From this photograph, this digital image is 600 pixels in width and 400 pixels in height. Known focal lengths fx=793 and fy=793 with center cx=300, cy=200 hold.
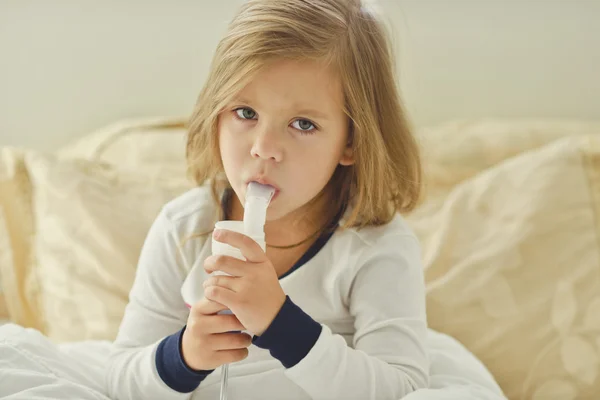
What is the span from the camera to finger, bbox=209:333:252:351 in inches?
30.9

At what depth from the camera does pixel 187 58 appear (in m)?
1.74

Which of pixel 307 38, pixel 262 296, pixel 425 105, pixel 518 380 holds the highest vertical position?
pixel 307 38

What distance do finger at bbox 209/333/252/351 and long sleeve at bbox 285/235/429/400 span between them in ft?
0.20

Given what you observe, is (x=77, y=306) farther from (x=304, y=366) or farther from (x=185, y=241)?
(x=304, y=366)

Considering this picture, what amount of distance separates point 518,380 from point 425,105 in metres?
0.77

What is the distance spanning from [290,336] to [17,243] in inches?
27.7

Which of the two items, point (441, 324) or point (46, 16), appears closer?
point (441, 324)

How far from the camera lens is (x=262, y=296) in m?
0.77

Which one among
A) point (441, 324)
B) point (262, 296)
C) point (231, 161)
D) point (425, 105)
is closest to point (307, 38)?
point (231, 161)

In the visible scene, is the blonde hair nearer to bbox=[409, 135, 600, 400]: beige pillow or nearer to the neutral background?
bbox=[409, 135, 600, 400]: beige pillow

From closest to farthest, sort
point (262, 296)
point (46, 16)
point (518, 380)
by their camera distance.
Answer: point (262, 296) < point (518, 380) < point (46, 16)

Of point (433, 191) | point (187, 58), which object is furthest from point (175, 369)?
point (187, 58)

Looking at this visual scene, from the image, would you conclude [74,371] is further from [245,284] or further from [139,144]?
[139,144]

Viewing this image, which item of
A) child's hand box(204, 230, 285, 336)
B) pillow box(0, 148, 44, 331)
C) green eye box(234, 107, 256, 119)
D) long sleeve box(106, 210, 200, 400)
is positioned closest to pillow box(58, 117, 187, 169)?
pillow box(0, 148, 44, 331)
